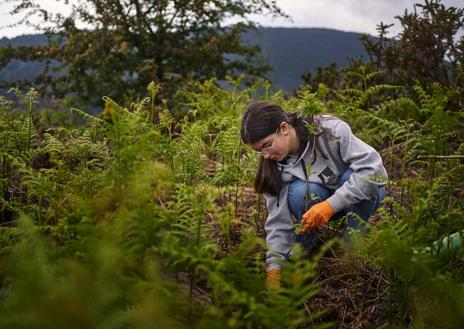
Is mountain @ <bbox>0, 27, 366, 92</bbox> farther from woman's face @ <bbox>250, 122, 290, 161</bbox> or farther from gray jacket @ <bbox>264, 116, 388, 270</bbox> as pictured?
woman's face @ <bbox>250, 122, 290, 161</bbox>

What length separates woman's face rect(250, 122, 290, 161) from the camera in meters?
3.13

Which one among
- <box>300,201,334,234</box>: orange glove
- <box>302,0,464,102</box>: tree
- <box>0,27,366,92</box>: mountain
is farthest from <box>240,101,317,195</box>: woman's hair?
<box>0,27,366,92</box>: mountain

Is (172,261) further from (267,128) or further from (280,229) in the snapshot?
(267,128)

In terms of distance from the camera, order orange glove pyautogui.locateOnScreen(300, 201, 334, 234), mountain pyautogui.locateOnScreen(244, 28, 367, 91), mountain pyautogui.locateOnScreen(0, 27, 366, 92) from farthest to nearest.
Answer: mountain pyautogui.locateOnScreen(244, 28, 367, 91), mountain pyautogui.locateOnScreen(0, 27, 366, 92), orange glove pyautogui.locateOnScreen(300, 201, 334, 234)

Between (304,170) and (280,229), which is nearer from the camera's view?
(280,229)

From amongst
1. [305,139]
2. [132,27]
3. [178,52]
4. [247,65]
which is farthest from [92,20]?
[305,139]

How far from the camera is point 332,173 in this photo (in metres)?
3.35

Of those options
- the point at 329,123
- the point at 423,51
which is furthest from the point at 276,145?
the point at 423,51

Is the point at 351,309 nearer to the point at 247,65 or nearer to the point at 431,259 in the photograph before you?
the point at 431,259

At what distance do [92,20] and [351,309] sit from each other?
13.0 meters

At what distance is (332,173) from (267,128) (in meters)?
0.59

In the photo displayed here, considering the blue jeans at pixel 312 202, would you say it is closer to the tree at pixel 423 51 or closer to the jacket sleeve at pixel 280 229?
the jacket sleeve at pixel 280 229

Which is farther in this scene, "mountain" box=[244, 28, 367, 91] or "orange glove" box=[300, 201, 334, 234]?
"mountain" box=[244, 28, 367, 91]

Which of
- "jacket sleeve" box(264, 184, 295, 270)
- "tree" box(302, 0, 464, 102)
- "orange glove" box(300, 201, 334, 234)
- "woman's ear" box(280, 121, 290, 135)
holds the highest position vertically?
"tree" box(302, 0, 464, 102)
